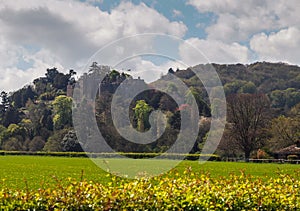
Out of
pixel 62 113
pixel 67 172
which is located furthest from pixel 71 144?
pixel 67 172

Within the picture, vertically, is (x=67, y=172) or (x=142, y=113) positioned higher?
(x=142, y=113)

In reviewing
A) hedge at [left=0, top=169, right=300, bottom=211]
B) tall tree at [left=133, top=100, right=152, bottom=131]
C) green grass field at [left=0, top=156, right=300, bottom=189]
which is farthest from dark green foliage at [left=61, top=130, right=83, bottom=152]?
hedge at [left=0, top=169, right=300, bottom=211]

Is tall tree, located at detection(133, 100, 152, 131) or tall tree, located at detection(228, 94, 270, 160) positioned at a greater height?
tall tree, located at detection(228, 94, 270, 160)

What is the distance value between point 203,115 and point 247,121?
13452 millimetres

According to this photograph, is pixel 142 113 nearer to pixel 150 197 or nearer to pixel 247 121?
pixel 150 197

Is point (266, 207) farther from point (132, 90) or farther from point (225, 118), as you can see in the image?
point (225, 118)

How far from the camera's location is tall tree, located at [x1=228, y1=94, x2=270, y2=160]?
59.7 metres

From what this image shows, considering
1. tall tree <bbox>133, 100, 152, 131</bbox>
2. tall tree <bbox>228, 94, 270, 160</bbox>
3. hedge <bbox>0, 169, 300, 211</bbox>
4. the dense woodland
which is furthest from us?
tall tree <bbox>228, 94, 270, 160</bbox>

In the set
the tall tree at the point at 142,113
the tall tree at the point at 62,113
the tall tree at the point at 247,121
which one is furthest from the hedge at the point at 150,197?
the tall tree at the point at 62,113

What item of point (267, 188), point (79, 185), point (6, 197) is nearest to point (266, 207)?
point (267, 188)

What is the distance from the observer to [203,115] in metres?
48.2

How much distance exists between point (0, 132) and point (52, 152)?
26.6 m

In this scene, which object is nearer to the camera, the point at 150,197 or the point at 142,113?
the point at 150,197

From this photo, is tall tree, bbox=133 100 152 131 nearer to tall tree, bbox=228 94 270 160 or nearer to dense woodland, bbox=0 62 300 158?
dense woodland, bbox=0 62 300 158
